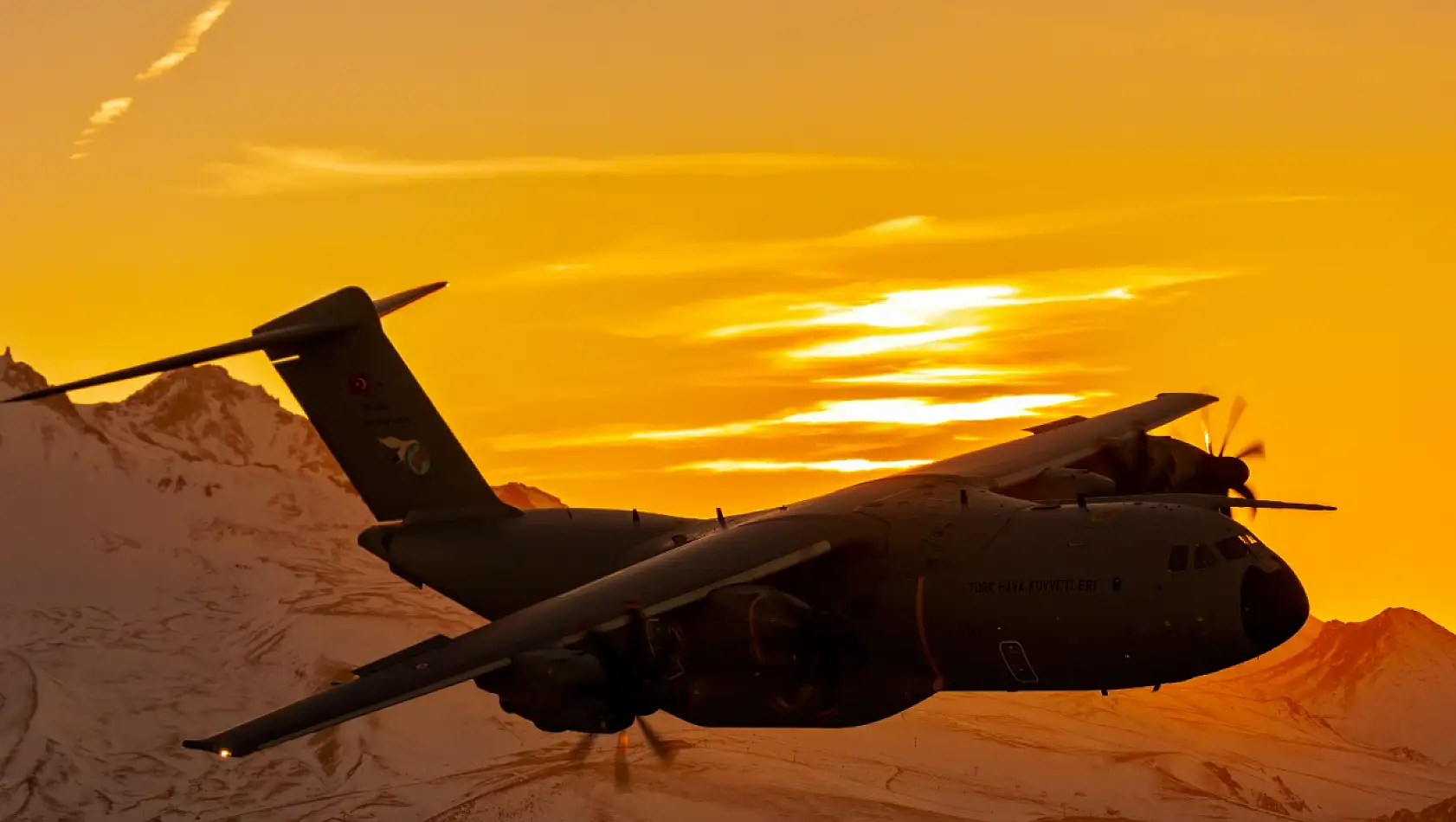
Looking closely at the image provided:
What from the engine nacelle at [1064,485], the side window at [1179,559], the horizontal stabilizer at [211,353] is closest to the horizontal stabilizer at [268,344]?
the horizontal stabilizer at [211,353]

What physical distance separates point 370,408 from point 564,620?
1246 centimetres

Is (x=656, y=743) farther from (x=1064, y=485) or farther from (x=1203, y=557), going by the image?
(x=1064, y=485)

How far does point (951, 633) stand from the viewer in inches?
1264

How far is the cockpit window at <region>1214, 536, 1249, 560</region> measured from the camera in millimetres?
30469

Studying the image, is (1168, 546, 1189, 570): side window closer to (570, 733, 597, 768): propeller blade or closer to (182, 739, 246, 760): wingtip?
(570, 733, 597, 768): propeller blade

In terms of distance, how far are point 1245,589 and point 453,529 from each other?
18.0 m

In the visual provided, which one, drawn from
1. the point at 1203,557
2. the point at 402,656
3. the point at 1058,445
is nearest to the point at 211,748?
the point at 402,656

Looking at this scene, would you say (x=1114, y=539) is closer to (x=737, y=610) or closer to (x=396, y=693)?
(x=737, y=610)

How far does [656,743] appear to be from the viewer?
1242 inches

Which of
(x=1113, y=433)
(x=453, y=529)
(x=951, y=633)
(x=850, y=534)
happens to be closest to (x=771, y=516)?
(x=850, y=534)

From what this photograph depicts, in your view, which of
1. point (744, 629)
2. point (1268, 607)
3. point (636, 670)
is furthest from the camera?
point (744, 629)

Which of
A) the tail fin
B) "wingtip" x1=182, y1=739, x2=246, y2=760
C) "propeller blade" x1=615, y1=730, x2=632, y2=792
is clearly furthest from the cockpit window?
the tail fin

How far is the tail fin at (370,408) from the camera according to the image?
139 feet

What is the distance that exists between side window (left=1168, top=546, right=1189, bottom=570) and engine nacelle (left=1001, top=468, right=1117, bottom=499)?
27.7 ft
